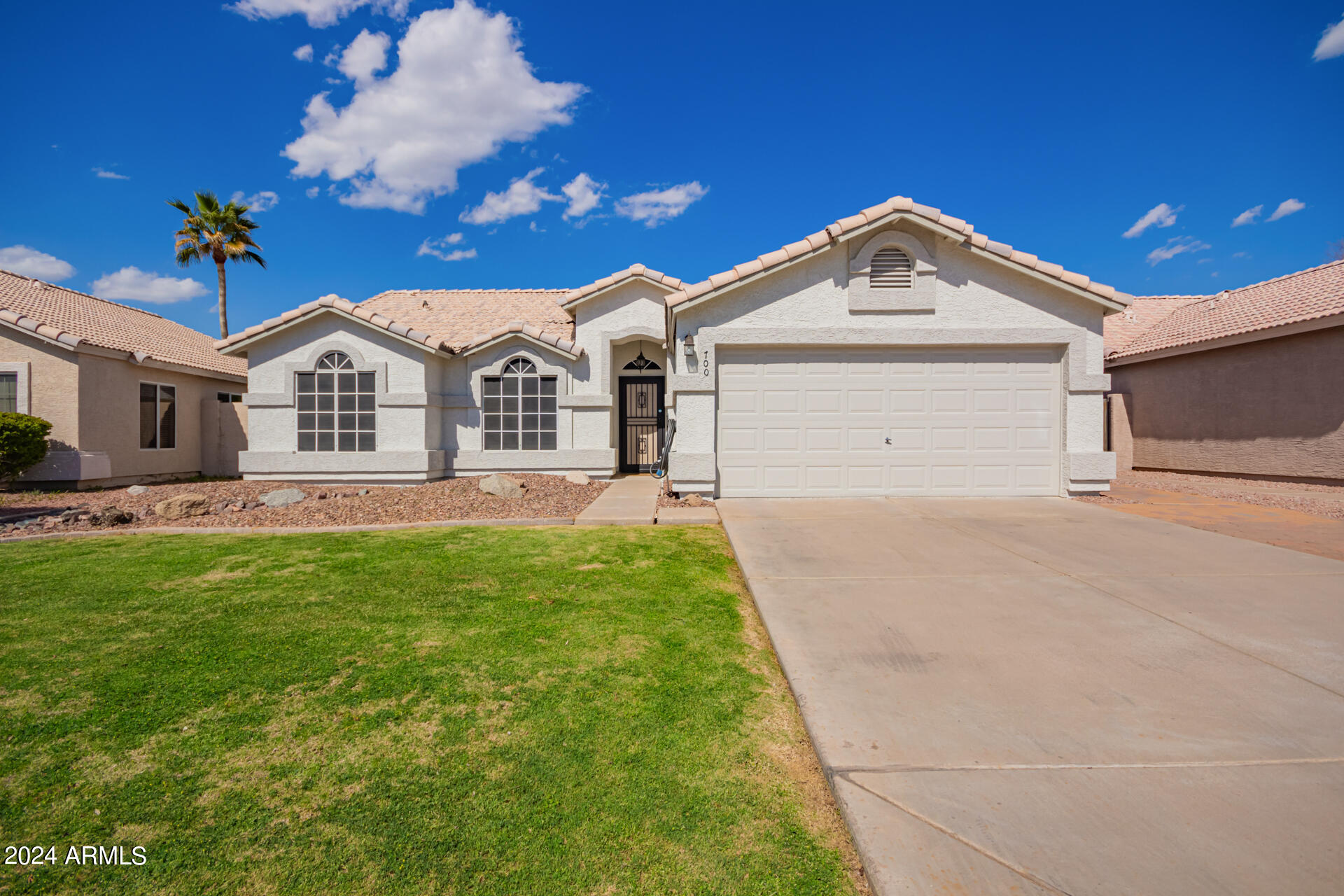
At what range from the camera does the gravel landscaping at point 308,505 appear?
827cm

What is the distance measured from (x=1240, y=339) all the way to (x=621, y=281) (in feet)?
43.5

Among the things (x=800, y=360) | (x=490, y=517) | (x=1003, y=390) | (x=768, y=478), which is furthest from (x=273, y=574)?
(x=1003, y=390)

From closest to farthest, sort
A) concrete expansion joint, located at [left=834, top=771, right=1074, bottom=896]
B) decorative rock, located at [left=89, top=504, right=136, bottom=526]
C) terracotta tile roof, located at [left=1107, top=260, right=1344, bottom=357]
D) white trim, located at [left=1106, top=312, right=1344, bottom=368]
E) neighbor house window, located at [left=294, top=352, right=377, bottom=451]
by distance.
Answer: concrete expansion joint, located at [left=834, top=771, right=1074, bottom=896] → decorative rock, located at [left=89, top=504, right=136, bottom=526] → white trim, located at [left=1106, top=312, right=1344, bottom=368] → terracotta tile roof, located at [left=1107, top=260, right=1344, bottom=357] → neighbor house window, located at [left=294, top=352, right=377, bottom=451]

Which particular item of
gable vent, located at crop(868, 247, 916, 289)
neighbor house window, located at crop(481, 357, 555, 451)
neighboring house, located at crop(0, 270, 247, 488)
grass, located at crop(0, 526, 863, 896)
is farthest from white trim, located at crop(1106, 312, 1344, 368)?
neighboring house, located at crop(0, 270, 247, 488)

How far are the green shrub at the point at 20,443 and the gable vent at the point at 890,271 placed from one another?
14.8 m

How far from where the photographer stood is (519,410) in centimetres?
1311

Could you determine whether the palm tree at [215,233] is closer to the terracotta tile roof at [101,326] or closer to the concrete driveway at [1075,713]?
the terracotta tile roof at [101,326]

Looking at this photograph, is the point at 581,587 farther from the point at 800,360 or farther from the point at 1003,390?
the point at 1003,390

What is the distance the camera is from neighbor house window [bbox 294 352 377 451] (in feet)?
40.3

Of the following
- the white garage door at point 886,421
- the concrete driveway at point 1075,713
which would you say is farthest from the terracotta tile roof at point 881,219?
the concrete driveway at point 1075,713

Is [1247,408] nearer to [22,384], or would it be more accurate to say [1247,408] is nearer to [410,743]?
[410,743]

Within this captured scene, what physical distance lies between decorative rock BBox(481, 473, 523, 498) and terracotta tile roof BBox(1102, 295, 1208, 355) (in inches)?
647

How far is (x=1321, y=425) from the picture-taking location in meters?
11.2

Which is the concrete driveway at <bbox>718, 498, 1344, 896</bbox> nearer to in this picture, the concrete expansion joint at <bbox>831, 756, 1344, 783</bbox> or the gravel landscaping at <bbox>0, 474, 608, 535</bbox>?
the concrete expansion joint at <bbox>831, 756, 1344, 783</bbox>
